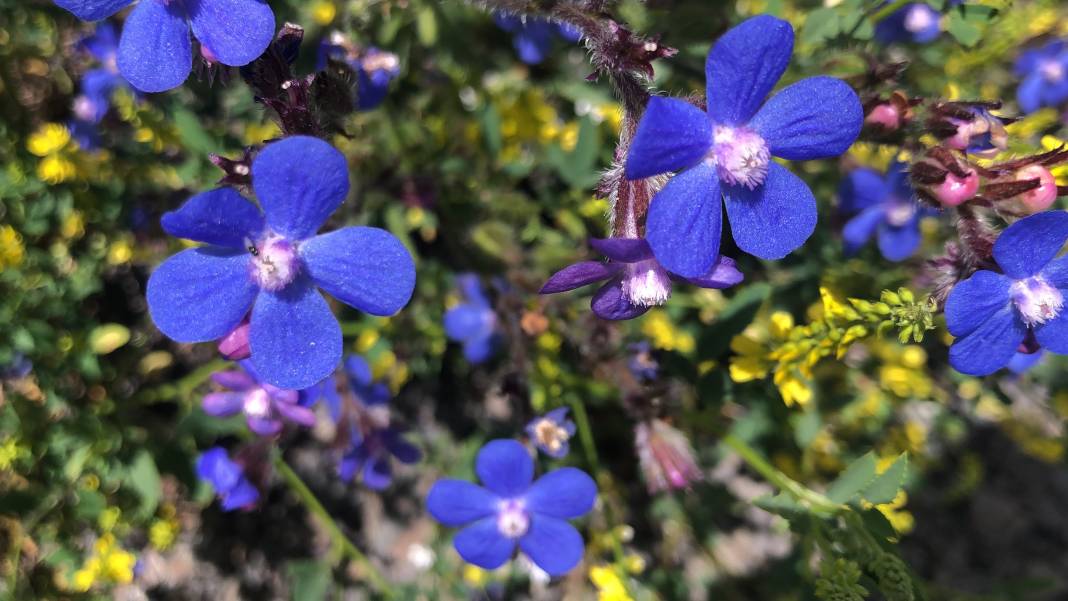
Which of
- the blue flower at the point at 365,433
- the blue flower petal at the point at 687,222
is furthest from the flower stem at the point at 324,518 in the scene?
the blue flower petal at the point at 687,222

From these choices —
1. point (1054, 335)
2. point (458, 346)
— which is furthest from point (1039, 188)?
point (458, 346)

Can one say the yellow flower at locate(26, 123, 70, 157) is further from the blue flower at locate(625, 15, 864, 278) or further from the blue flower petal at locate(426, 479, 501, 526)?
the blue flower at locate(625, 15, 864, 278)

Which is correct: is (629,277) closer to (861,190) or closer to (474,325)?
(474,325)

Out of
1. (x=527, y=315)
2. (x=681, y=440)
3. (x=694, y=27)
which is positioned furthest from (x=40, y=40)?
(x=681, y=440)

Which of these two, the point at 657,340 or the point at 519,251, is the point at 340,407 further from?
the point at 657,340

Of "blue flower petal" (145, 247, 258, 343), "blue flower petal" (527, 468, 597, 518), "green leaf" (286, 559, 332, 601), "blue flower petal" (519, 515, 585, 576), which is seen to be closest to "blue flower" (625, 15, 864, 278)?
"blue flower petal" (145, 247, 258, 343)

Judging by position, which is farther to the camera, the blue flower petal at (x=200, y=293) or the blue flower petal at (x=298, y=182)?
the blue flower petal at (x=200, y=293)

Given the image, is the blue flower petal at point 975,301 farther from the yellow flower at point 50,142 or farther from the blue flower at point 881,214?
the yellow flower at point 50,142
